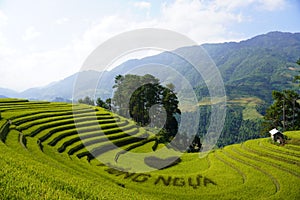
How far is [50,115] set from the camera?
28.5 meters

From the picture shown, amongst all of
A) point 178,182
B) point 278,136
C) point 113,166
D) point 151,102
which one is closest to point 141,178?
point 178,182

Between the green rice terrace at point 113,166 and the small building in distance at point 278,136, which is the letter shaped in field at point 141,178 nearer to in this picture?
the green rice terrace at point 113,166

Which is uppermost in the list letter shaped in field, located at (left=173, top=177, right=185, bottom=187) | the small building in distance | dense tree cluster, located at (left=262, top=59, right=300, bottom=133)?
dense tree cluster, located at (left=262, top=59, right=300, bottom=133)

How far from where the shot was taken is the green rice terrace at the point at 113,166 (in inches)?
306

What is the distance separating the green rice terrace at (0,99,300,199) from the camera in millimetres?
7784

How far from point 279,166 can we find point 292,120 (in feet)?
110

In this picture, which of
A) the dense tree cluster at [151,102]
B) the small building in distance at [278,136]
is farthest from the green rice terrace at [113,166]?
the dense tree cluster at [151,102]

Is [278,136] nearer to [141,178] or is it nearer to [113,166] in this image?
[141,178]

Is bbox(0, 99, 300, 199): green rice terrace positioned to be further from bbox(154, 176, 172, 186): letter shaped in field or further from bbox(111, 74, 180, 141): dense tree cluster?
bbox(111, 74, 180, 141): dense tree cluster

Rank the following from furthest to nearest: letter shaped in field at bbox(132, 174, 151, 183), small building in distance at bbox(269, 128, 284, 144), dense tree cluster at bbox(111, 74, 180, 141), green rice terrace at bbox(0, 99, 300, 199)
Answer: dense tree cluster at bbox(111, 74, 180, 141)
small building in distance at bbox(269, 128, 284, 144)
letter shaped in field at bbox(132, 174, 151, 183)
green rice terrace at bbox(0, 99, 300, 199)

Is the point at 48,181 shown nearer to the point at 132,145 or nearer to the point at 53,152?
the point at 53,152

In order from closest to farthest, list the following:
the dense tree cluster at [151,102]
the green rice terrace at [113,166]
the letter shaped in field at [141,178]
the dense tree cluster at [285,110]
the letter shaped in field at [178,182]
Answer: the green rice terrace at [113,166]
the letter shaped in field at [178,182]
the letter shaped in field at [141,178]
the dense tree cluster at [285,110]
the dense tree cluster at [151,102]

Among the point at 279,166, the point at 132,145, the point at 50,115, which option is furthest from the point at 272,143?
the point at 50,115

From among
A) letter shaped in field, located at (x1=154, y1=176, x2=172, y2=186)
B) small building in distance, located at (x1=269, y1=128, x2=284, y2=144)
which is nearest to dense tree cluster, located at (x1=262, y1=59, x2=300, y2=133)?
small building in distance, located at (x1=269, y1=128, x2=284, y2=144)
